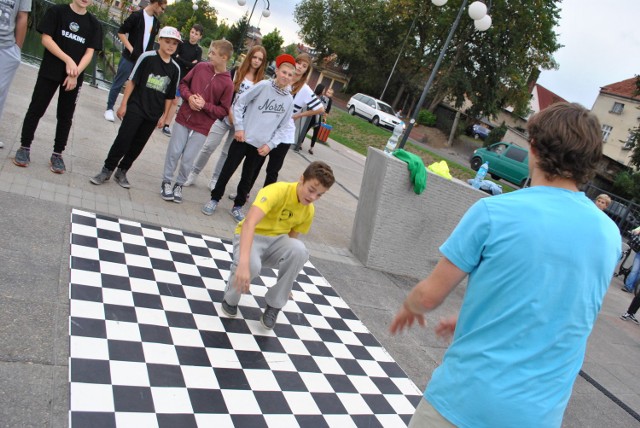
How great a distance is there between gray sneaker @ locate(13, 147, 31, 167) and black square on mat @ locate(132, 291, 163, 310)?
7.62 feet

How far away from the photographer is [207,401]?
2775mm

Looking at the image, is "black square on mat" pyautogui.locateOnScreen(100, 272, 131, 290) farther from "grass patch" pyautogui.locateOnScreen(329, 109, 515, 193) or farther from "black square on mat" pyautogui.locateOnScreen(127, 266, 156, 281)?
"grass patch" pyautogui.locateOnScreen(329, 109, 515, 193)

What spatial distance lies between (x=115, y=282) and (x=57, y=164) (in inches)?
85.9

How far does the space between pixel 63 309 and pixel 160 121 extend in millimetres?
2963

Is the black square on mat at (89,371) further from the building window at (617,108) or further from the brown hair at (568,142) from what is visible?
the building window at (617,108)

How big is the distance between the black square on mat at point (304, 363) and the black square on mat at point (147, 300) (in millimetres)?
947

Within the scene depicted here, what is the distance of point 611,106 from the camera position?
157 feet

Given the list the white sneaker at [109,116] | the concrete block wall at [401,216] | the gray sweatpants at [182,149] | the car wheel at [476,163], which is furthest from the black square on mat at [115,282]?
the car wheel at [476,163]

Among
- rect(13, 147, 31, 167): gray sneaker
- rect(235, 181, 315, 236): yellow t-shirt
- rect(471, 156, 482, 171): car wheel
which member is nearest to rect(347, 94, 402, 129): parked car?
rect(471, 156, 482, 171): car wheel

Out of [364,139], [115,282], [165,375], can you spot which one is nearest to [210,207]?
[115,282]

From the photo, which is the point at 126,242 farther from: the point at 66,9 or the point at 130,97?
the point at 66,9

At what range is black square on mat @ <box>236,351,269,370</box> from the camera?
10.7 ft

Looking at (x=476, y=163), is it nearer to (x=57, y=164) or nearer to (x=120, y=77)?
(x=120, y=77)

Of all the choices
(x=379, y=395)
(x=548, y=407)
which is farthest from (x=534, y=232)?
(x=379, y=395)
